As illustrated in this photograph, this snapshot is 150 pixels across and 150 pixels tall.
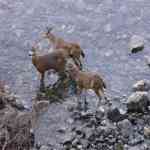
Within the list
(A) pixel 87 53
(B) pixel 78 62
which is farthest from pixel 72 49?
(A) pixel 87 53

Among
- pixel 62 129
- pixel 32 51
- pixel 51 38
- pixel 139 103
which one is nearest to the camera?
pixel 62 129

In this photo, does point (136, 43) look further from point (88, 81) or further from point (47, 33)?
point (88, 81)

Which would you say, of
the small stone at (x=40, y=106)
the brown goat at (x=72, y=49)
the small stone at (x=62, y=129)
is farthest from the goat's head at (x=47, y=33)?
the small stone at (x=62, y=129)

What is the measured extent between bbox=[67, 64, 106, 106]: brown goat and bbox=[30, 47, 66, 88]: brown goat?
28cm

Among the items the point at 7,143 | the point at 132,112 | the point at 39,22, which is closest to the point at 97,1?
the point at 39,22

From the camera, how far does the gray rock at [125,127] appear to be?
7.87 meters

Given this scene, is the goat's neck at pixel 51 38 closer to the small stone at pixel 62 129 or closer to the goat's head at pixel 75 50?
the goat's head at pixel 75 50

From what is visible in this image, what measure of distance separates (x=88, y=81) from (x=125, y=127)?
0.82 metres

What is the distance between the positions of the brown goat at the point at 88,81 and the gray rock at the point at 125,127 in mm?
638

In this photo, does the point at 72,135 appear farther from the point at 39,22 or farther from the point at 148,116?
the point at 39,22

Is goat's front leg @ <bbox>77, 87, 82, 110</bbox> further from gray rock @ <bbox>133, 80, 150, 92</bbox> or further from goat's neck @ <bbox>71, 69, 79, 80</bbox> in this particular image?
gray rock @ <bbox>133, 80, 150, 92</bbox>

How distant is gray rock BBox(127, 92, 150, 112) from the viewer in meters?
8.21

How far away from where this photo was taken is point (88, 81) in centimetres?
835

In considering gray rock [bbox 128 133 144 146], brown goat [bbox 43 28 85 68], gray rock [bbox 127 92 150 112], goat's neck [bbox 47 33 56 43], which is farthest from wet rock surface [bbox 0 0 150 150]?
goat's neck [bbox 47 33 56 43]
